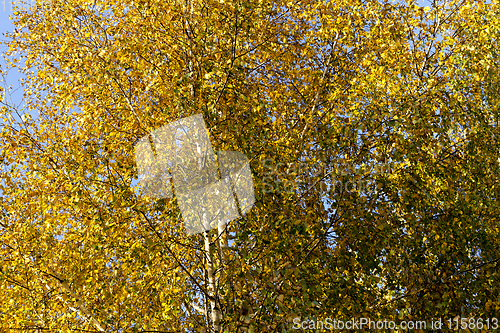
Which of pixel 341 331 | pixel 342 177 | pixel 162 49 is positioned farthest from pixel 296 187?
pixel 162 49

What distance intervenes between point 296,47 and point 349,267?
447cm

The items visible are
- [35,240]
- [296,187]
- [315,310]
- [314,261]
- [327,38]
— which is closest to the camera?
[315,310]

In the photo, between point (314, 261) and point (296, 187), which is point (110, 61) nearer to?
point (296, 187)

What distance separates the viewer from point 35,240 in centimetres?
669

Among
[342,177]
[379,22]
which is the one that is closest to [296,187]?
[342,177]

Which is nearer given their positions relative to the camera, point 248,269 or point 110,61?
point 248,269

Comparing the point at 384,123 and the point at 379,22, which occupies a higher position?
the point at 379,22

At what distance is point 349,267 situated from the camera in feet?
18.0

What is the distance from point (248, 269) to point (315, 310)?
39.9 inches

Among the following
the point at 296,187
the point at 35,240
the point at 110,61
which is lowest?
the point at 35,240

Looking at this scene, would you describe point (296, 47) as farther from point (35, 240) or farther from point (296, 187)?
point (35, 240)

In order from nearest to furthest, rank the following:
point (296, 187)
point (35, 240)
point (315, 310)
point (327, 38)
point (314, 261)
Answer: point (315, 310) → point (296, 187) → point (314, 261) → point (35, 240) → point (327, 38)

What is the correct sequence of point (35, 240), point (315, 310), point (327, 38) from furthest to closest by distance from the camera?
point (327, 38) < point (35, 240) < point (315, 310)

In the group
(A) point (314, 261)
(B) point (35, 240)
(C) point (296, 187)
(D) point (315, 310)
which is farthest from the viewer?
(B) point (35, 240)
